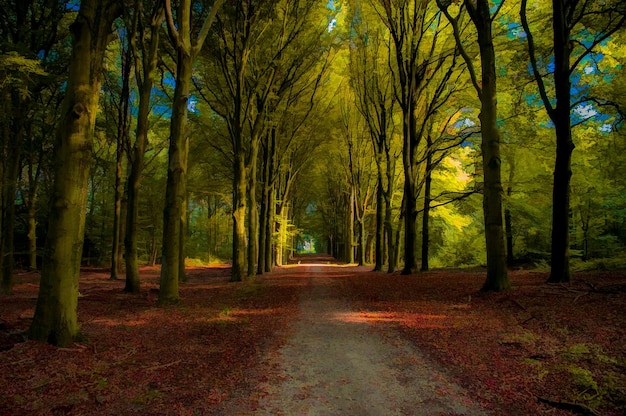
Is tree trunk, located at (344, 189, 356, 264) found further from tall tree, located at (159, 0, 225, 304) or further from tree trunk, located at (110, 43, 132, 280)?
tall tree, located at (159, 0, 225, 304)

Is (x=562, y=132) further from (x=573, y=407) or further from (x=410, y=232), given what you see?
(x=573, y=407)

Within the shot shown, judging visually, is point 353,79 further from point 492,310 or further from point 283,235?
point 492,310

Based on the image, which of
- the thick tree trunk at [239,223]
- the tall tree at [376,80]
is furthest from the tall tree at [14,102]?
the tall tree at [376,80]

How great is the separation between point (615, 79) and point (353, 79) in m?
11.6

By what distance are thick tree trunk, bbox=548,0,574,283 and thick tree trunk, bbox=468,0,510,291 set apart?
4.64ft

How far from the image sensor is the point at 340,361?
4.94 meters

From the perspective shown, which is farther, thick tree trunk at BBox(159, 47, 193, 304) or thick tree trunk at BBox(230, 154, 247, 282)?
thick tree trunk at BBox(230, 154, 247, 282)

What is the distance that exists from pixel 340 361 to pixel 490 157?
22.8 feet

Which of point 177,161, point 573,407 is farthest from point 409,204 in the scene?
point 573,407

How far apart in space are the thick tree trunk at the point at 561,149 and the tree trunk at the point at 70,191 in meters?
10.1

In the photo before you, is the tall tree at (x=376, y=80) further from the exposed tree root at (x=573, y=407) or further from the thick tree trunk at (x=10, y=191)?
the exposed tree root at (x=573, y=407)

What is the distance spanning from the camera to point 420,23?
16.1 m

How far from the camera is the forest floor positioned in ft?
11.7

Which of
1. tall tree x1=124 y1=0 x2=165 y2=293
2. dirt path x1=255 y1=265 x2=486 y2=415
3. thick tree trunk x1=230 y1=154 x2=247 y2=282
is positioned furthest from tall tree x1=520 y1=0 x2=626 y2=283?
thick tree trunk x1=230 y1=154 x2=247 y2=282
